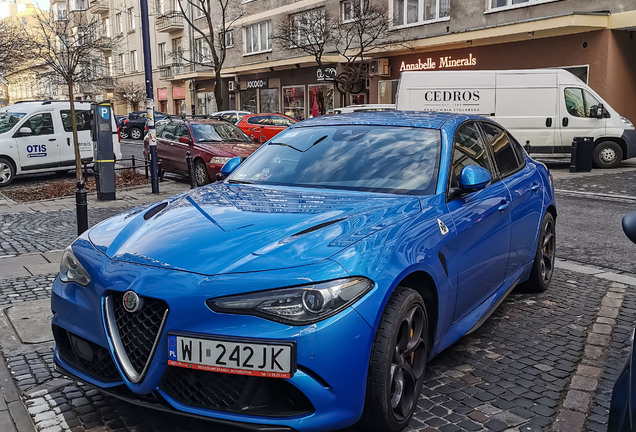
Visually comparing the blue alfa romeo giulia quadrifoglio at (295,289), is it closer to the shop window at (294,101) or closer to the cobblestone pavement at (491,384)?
the cobblestone pavement at (491,384)

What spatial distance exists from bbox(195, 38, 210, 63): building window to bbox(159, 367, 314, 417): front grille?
4119 centimetres

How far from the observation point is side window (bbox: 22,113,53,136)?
50.7 ft

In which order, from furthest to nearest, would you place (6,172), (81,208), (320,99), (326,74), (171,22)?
1. (171,22)
2. (320,99)
3. (326,74)
4. (6,172)
5. (81,208)

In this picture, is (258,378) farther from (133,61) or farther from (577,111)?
(133,61)

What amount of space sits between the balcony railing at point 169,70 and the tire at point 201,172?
33.9m

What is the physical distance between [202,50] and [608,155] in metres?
32.5

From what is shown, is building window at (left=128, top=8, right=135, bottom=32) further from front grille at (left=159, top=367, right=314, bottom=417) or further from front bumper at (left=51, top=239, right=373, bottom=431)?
front grille at (left=159, top=367, right=314, bottom=417)

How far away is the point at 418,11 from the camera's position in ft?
90.2

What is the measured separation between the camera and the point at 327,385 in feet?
8.59

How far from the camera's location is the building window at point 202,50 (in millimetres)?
42138

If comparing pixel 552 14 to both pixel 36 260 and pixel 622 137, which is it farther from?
pixel 36 260

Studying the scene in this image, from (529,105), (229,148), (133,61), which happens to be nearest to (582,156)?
(529,105)

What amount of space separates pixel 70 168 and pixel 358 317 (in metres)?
15.6

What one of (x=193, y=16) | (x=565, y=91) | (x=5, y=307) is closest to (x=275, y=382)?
(x=5, y=307)
